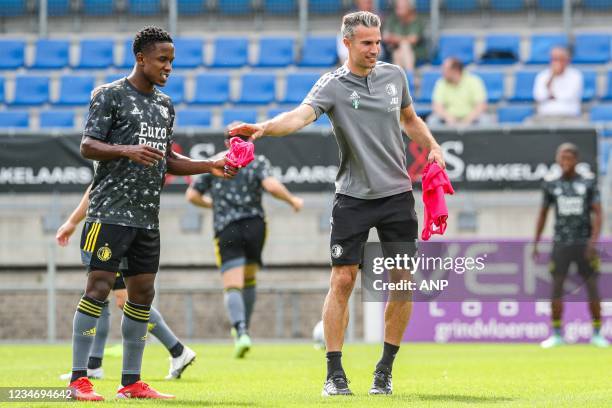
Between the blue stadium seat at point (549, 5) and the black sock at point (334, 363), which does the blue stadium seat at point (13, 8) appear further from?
the black sock at point (334, 363)

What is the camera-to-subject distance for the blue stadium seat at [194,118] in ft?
62.2

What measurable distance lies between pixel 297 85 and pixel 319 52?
126 cm

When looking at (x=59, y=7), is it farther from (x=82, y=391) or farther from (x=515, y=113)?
(x=82, y=391)

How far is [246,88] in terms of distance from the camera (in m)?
19.7

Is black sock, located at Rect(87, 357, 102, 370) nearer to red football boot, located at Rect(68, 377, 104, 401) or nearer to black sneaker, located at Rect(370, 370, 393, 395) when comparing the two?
red football boot, located at Rect(68, 377, 104, 401)

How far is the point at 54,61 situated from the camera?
2064 centimetres

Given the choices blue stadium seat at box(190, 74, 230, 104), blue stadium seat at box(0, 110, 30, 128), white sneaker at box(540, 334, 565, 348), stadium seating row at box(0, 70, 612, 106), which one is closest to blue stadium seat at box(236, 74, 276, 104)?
stadium seating row at box(0, 70, 612, 106)

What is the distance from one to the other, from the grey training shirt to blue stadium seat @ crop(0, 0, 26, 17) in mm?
15820

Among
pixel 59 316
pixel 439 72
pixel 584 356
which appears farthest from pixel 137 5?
pixel 584 356

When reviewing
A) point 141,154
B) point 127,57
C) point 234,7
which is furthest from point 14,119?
point 141,154

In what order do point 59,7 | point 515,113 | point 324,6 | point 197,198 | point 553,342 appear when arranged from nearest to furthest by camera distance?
point 197,198 < point 553,342 < point 515,113 < point 324,6 < point 59,7

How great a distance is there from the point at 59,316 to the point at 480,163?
587cm

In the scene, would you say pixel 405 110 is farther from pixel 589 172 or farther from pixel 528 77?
pixel 528 77

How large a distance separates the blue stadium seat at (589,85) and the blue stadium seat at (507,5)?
2.65m
